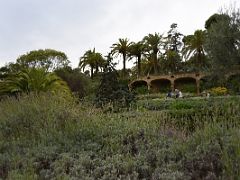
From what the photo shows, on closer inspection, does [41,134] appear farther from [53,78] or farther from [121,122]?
[53,78]

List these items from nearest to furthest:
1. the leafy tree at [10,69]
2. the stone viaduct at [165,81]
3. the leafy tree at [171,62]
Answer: the stone viaduct at [165,81], the leafy tree at [10,69], the leafy tree at [171,62]

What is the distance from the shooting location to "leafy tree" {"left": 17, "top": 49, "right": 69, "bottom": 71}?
69.1m

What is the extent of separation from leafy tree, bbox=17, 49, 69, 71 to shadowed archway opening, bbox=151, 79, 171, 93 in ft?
54.0

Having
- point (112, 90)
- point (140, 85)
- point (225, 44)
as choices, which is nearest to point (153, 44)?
point (140, 85)

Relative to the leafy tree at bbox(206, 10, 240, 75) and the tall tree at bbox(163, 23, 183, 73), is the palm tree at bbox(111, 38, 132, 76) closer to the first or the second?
the tall tree at bbox(163, 23, 183, 73)

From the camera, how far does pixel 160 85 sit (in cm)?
6191

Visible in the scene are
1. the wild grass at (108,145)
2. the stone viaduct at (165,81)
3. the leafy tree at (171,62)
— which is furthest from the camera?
the leafy tree at (171,62)

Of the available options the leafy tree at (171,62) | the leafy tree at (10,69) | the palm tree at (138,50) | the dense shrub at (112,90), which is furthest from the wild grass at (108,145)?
the palm tree at (138,50)

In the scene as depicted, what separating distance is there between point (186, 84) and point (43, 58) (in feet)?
77.1

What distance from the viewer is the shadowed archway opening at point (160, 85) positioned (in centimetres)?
6026

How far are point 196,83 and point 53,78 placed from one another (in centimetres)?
2774

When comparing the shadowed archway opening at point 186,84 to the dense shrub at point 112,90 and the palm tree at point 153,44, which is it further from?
the dense shrub at point 112,90

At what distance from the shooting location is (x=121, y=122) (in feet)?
26.6

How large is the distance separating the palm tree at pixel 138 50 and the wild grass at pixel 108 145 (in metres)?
57.3
